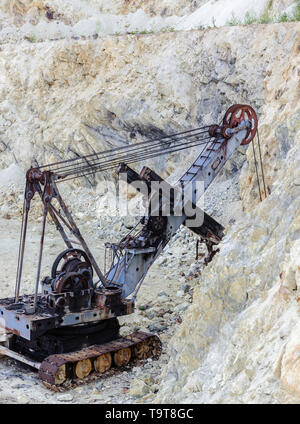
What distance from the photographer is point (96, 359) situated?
26.6ft

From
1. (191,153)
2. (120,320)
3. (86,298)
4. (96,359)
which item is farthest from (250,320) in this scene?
(191,153)

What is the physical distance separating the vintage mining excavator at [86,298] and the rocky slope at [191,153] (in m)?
0.58

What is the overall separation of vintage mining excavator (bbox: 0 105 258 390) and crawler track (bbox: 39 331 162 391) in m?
0.01

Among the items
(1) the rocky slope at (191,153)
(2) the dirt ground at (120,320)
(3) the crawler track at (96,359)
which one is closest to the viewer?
(1) the rocky slope at (191,153)

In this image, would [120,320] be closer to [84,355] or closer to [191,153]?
[84,355]

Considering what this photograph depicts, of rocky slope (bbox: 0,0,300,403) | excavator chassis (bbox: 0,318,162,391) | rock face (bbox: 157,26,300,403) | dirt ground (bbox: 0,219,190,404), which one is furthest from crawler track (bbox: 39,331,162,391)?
rock face (bbox: 157,26,300,403)

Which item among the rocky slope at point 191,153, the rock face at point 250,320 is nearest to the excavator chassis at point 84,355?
the rocky slope at point 191,153

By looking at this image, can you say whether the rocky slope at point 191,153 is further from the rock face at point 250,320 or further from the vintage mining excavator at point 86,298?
the vintage mining excavator at point 86,298

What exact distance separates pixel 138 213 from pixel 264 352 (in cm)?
1216

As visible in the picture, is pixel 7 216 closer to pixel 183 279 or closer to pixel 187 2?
pixel 183 279

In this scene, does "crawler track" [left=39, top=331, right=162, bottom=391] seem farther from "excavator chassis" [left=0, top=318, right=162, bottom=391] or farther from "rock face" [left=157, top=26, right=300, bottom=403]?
"rock face" [left=157, top=26, right=300, bottom=403]

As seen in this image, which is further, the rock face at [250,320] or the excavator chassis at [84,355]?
the excavator chassis at [84,355]

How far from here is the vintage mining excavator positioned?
318 inches

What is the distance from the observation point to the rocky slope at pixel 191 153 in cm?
477
